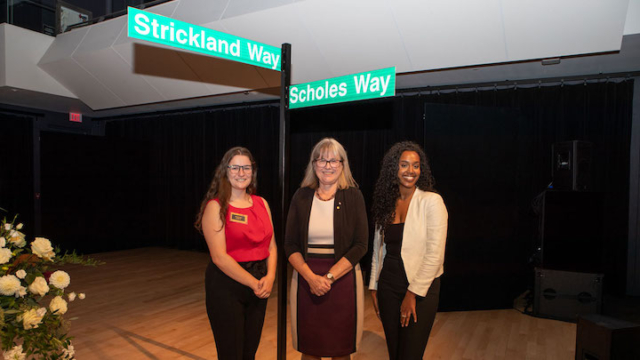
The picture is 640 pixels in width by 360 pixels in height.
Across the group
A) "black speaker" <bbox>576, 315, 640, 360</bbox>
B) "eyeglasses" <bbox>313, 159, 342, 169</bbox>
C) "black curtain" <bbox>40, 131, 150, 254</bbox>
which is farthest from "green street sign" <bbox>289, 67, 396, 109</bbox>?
"black curtain" <bbox>40, 131, 150, 254</bbox>

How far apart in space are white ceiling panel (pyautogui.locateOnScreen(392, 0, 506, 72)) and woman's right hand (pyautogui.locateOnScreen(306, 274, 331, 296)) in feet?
10.7

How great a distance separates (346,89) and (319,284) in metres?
0.97

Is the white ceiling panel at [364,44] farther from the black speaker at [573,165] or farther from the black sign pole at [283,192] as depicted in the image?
the black sign pole at [283,192]

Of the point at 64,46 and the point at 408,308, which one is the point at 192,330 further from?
the point at 64,46

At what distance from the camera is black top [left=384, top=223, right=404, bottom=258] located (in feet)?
6.73

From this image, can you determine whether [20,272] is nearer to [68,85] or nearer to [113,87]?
[113,87]

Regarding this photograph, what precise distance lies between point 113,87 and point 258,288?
6.26 metres

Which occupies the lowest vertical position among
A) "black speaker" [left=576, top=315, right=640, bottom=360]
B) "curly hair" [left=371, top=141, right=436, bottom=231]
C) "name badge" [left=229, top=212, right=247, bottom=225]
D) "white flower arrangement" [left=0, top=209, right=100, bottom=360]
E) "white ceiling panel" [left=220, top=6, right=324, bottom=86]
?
"black speaker" [left=576, top=315, right=640, bottom=360]

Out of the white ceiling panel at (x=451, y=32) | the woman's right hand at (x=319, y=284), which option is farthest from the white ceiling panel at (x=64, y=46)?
the woman's right hand at (x=319, y=284)

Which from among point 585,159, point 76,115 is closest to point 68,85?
point 76,115

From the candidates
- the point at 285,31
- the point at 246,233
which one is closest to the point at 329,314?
the point at 246,233

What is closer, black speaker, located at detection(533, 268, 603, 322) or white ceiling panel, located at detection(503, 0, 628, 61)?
white ceiling panel, located at detection(503, 0, 628, 61)

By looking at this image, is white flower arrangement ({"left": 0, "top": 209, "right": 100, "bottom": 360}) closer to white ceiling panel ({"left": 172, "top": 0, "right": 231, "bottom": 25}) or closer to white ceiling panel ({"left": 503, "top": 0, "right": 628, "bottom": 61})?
white ceiling panel ({"left": 503, "top": 0, "right": 628, "bottom": 61})

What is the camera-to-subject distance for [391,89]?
1.79 meters
